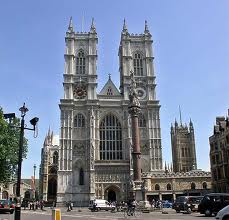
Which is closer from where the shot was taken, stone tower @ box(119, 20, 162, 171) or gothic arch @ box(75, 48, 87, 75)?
stone tower @ box(119, 20, 162, 171)

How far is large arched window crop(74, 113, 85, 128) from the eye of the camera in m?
69.9

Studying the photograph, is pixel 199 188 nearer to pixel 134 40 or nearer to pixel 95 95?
pixel 95 95

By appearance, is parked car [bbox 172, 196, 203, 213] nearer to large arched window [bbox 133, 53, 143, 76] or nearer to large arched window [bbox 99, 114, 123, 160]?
large arched window [bbox 99, 114, 123, 160]

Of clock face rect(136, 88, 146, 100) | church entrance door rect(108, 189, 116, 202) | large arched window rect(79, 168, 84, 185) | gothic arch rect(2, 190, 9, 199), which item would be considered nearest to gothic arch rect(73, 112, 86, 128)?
large arched window rect(79, 168, 84, 185)

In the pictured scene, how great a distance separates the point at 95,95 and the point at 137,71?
11341 millimetres

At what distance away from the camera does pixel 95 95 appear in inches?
2820

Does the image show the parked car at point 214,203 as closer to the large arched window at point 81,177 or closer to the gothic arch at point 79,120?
the large arched window at point 81,177

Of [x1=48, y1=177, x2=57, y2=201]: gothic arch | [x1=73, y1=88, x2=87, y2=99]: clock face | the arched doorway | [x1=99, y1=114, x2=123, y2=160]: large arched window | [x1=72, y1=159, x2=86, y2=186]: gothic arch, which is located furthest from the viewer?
[x1=48, y1=177, x2=57, y2=201]: gothic arch

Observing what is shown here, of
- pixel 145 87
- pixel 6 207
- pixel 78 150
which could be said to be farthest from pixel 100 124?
pixel 6 207

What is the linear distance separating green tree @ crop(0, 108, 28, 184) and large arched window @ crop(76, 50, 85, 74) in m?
35.7

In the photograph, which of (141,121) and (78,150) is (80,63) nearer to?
(141,121)

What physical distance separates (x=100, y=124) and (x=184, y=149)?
1972 inches

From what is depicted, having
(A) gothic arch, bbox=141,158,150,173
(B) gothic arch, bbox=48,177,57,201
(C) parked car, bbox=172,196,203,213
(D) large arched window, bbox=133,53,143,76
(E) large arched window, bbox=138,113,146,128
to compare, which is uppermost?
(D) large arched window, bbox=133,53,143,76

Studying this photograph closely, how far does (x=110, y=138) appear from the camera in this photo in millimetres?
70438
